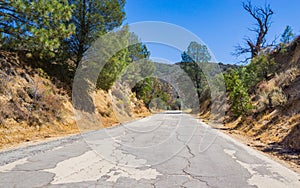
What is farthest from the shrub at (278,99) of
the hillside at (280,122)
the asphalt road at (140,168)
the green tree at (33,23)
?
the green tree at (33,23)

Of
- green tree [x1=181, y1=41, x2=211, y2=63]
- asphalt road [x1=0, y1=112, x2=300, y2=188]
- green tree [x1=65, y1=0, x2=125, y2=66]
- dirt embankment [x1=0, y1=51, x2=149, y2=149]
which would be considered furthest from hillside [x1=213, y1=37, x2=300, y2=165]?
green tree [x1=181, y1=41, x2=211, y2=63]

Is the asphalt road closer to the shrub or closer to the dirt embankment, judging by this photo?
the dirt embankment

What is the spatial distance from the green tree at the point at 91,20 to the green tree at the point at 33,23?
20.0 ft

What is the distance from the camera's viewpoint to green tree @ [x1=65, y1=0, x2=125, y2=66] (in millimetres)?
17672

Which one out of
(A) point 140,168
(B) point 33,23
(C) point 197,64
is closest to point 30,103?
(B) point 33,23

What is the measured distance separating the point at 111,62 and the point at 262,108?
36.1ft

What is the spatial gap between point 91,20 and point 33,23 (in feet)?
22.8

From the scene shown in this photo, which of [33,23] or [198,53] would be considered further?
[198,53]

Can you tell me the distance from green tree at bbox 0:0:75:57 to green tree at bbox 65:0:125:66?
6.09 meters

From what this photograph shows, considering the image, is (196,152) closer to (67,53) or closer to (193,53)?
(67,53)

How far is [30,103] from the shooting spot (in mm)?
12859

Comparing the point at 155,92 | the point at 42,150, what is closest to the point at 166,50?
the point at 42,150

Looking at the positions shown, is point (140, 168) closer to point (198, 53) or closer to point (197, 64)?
point (198, 53)

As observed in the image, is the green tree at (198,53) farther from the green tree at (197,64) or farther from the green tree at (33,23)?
the green tree at (33,23)
